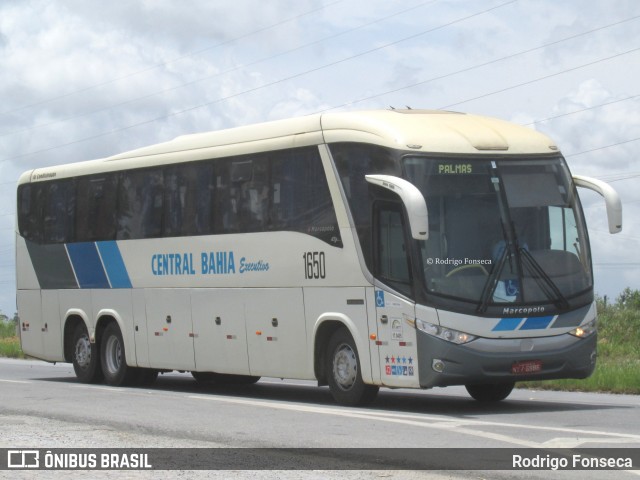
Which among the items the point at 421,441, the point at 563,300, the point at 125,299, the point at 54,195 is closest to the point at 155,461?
the point at 421,441

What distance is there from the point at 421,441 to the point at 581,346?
14.2 feet

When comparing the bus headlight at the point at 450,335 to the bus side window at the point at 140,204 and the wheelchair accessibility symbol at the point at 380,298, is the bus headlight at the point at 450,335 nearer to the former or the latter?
the wheelchair accessibility symbol at the point at 380,298

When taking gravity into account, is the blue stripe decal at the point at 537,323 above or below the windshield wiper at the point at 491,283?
below

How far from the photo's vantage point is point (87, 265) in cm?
2302

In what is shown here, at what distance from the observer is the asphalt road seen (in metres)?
12.1

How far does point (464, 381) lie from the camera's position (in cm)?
1570

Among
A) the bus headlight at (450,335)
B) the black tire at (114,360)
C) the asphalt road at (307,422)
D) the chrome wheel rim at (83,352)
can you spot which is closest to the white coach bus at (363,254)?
the bus headlight at (450,335)

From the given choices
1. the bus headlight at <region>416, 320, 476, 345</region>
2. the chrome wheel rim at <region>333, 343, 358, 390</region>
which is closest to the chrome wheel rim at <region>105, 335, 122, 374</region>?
the chrome wheel rim at <region>333, 343, 358, 390</region>

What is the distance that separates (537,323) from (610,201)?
1946 millimetres

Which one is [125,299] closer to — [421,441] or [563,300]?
[563,300]

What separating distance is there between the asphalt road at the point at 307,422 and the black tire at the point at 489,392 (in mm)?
182

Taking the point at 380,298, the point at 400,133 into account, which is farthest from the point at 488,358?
the point at 400,133

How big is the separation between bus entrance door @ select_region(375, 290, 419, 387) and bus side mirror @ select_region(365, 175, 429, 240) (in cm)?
108

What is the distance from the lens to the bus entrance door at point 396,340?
15898 millimetres
